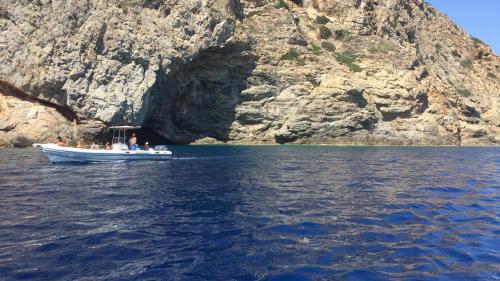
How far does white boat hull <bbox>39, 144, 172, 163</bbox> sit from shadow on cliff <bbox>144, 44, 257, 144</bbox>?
3175cm

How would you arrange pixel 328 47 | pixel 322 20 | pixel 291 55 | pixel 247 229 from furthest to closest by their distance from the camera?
pixel 322 20 → pixel 328 47 → pixel 291 55 → pixel 247 229

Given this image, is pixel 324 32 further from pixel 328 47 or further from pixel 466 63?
pixel 466 63

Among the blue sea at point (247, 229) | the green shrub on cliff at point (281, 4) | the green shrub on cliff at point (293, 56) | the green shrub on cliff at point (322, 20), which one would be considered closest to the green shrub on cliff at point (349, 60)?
the green shrub on cliff at point (293, 56)

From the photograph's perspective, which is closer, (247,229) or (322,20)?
(247,229)

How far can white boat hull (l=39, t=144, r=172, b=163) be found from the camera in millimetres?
33281

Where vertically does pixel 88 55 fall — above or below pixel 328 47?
below

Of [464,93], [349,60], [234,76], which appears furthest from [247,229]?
[464,93]

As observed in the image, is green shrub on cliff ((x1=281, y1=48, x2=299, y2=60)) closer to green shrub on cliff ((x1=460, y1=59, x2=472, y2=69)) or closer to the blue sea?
the blue sea

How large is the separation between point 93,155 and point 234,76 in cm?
4123

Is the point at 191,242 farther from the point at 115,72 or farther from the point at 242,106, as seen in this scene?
the point at 242,106

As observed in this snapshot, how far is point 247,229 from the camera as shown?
500 inches

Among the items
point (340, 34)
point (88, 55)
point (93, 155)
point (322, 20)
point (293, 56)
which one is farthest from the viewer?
point (322, 20)

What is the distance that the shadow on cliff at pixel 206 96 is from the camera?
70.6 m

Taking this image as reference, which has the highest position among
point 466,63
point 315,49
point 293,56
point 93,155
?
point 466,63
